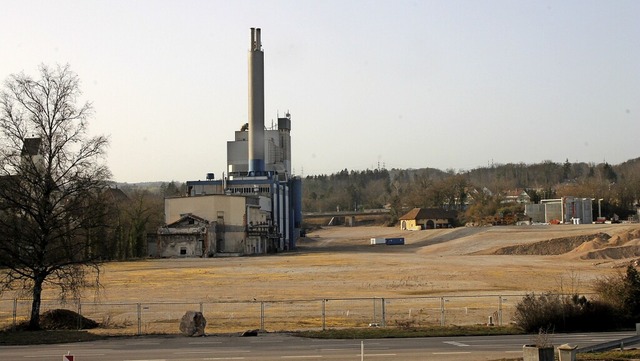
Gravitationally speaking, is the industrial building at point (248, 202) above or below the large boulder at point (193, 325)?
above

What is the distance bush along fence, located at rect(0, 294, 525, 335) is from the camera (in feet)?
112

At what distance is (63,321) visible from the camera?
3431 cm

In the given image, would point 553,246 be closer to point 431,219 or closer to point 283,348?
point 431,219

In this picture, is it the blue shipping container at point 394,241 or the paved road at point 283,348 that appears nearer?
the paved road at point 283,348

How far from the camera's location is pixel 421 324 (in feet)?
112

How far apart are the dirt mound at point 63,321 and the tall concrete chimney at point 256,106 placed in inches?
3643

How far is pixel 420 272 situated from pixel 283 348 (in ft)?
141

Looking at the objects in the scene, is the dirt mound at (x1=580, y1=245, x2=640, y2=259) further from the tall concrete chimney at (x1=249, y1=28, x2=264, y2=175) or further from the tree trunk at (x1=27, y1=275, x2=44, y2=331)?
the tree trunk at (x1=27, y1=275, x2=44, y2=331)

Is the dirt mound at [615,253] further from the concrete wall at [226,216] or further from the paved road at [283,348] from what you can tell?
the paved road at [283,348]

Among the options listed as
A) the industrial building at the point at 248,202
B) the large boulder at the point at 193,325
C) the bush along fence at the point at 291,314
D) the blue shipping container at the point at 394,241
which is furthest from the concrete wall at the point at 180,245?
the large boulder at the point at 193,325

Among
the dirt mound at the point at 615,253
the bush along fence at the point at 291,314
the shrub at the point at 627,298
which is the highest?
the dirt mound at the point at 615,253

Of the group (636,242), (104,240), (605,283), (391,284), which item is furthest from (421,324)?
(636,242)

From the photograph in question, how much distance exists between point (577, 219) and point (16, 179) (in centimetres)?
11965

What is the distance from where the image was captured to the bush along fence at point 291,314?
3412 cm
